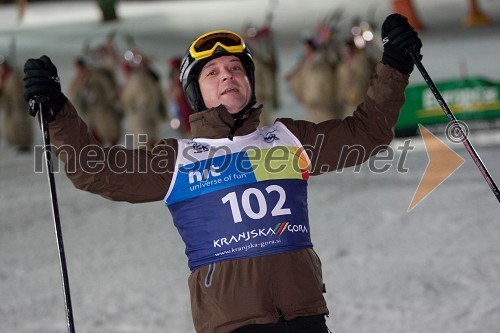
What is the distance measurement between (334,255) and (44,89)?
4.71 metres

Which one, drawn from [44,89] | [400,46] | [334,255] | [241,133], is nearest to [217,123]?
[241,133]

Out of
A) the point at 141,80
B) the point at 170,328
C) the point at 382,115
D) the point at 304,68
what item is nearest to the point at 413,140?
the point at 304,68

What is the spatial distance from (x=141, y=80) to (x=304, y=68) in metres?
2.33

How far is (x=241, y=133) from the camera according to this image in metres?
3.34

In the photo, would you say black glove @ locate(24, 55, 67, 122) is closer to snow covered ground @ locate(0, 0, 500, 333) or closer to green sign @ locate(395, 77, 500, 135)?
snow covered ground @ locate(0, 0, 500, 333)

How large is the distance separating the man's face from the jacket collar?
0.05 metres

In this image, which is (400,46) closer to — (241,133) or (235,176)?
(241,133)

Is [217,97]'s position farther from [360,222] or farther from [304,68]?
[304,68]

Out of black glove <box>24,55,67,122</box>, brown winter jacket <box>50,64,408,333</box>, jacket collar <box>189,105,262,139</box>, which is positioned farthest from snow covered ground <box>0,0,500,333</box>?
black glove <box>24,55,67,122</box>

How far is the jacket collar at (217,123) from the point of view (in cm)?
329

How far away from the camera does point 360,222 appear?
28.4ft

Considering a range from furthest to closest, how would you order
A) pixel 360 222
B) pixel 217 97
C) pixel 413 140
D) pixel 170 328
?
1. pixel 413 140
2. pixel 360 222
3. pixel 170 328
4. pixel 217 97

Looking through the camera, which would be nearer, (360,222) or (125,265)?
(125,265)

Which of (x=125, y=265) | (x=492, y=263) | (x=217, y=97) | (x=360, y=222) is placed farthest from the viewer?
(x=360, y=222)
